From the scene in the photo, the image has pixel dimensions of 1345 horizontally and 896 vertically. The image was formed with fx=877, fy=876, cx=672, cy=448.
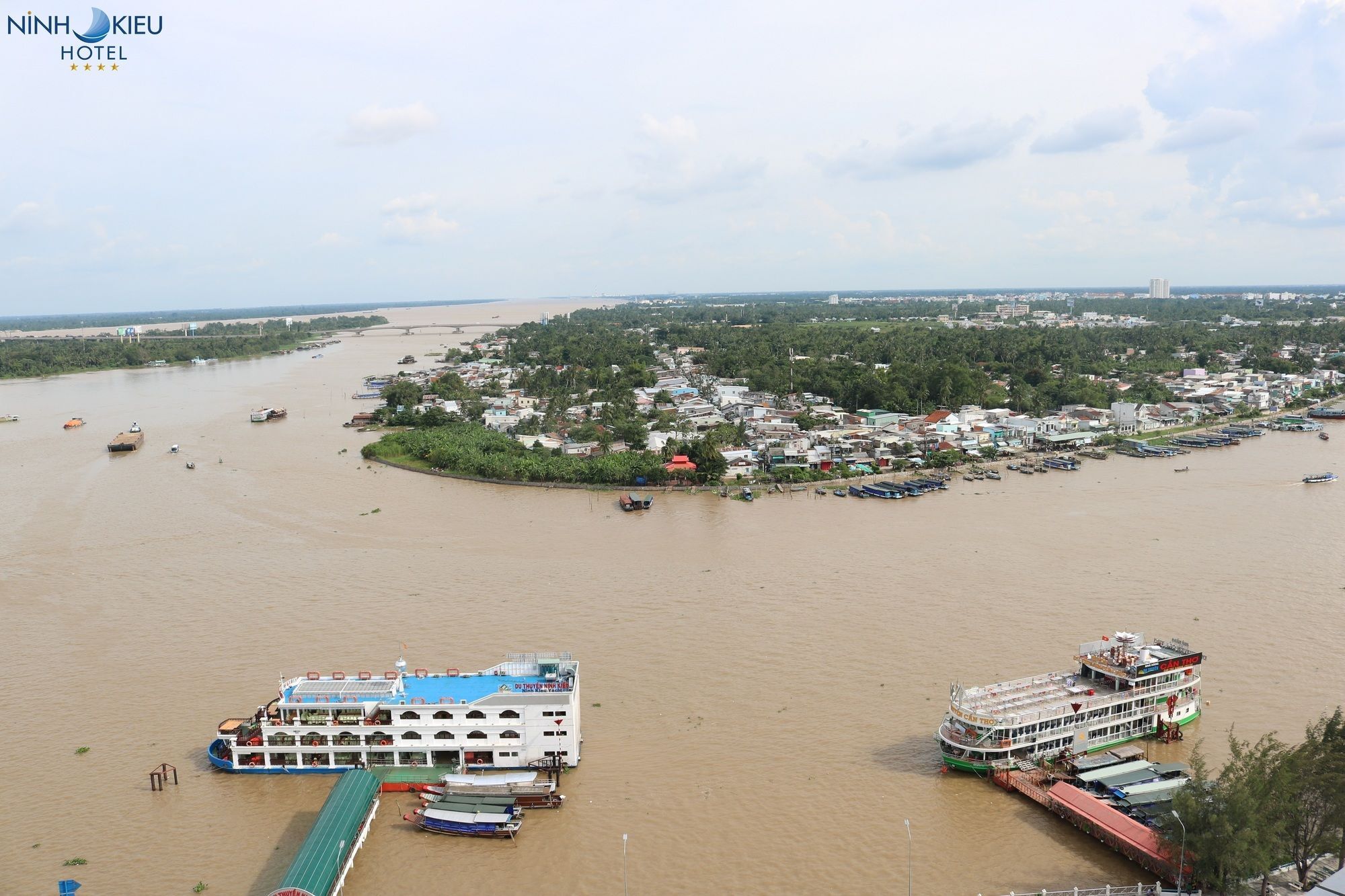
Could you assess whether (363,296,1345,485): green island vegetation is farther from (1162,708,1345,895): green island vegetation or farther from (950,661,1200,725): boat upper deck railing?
(1162,708,1345,895): green island vegetation

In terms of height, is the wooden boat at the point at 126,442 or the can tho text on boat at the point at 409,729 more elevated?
the wooden boat at the point at 126,442

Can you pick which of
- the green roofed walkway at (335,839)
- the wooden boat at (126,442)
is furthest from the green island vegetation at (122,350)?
the green roofed walkway at (335,839)

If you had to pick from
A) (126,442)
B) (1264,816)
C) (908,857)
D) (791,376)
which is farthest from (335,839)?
(791,376)

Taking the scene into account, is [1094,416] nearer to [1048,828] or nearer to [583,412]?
[583,412]

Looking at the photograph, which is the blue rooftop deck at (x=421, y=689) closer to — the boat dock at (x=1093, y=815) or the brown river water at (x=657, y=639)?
the brown river water at (x=657, y=639)

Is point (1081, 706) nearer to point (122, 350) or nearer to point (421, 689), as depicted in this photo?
point (421, 689)

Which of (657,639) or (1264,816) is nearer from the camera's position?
(1264,816)
